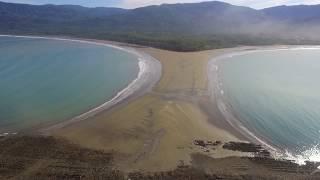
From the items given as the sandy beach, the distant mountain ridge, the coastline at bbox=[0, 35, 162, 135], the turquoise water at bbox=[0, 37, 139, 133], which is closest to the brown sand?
the sandy beach

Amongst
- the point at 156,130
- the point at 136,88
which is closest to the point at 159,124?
the point at 156,130

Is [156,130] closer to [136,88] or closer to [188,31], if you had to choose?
[136,88]

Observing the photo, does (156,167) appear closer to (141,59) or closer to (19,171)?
(19,171)

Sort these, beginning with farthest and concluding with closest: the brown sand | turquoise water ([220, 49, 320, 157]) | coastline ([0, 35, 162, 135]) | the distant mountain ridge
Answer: the distant mountain ridge
coastline ([0, 35, 162, 135])
turquoise water ([220, 49, 320, 157])
the brown sand

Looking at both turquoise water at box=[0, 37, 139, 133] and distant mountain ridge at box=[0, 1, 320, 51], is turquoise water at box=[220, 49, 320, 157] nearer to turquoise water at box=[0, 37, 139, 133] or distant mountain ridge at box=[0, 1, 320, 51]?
turquoise water at box=[0, 37, 139, 133]

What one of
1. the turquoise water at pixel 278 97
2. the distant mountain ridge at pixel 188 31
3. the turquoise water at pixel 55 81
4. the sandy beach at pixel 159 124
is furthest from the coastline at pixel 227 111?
the distant mountain ridge at pixel 188 31

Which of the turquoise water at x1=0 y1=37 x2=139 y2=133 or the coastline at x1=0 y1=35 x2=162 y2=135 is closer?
the coastline at x1=0 y1=35 x2=162 y2=135

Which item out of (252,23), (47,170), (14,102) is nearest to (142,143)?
(47,170)
